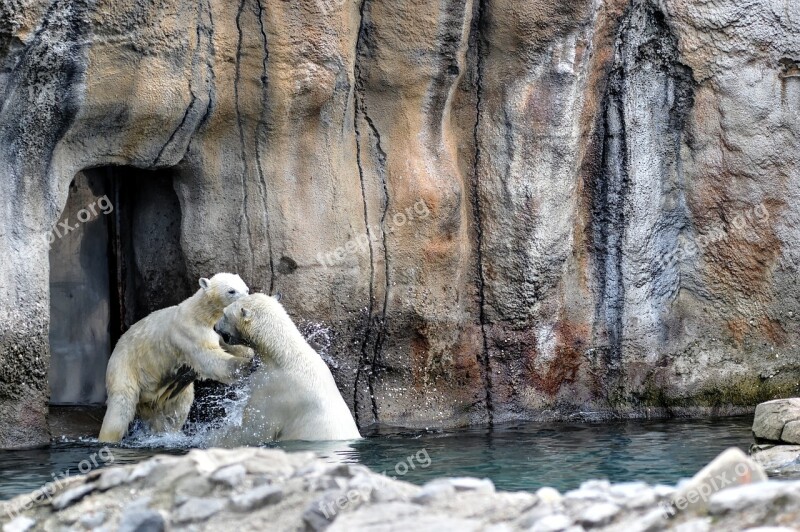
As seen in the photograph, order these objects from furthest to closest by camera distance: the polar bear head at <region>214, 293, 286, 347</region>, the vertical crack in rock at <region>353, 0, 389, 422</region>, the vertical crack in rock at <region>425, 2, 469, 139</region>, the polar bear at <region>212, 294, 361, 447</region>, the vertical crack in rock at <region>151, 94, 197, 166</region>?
the vertical crack in rock at <region>353, 0, 389, 422</region> → the vertical crack in rock at <region>425, 2, 469, 139</region> → the vertical crack in rock at <region>151, 94, 197, 166</region> → the polar bear head at <region>214, 293, 286, 347</region> → the polar bear at <region>212, 294, 361, 447</region>

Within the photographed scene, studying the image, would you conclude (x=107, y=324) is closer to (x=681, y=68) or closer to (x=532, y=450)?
(x=532, y=450)

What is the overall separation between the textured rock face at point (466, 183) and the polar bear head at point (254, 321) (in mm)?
963

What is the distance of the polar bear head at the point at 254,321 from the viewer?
7121mm

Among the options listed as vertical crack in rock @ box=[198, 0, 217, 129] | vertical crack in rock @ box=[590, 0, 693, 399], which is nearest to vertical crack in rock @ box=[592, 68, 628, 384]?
vertical crack in rock @ box=[590, 0, 693, 399]

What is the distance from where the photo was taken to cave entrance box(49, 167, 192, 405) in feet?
28.9

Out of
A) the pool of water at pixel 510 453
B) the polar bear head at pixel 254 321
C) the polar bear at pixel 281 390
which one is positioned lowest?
the pool of water at pixel 510 453

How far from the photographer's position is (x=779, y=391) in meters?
9.07

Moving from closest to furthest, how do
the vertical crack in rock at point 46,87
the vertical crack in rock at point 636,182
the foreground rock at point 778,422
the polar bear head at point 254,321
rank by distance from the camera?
the foreground rock at point 778,422 → the vertical crack in rock at point 46,87 → the polar bear head at point 254,321 → the vertical crack in rock at point 636,182

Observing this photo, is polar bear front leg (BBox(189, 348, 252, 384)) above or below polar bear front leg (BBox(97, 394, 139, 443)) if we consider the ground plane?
above

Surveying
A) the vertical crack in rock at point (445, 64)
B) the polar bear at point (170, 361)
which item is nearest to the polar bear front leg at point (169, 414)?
the polar bear at point (170, 361)

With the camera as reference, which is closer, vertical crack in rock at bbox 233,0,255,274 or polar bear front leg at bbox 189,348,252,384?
polar bear front leg at bbox 189,348,252,384

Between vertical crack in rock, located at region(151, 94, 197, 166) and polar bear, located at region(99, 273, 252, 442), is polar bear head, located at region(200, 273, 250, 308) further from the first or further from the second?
vertical crack in rock, located at region(151, 94, 197, 166)

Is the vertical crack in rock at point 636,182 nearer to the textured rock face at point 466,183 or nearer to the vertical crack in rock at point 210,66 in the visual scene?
the textured rock face at point 466,183

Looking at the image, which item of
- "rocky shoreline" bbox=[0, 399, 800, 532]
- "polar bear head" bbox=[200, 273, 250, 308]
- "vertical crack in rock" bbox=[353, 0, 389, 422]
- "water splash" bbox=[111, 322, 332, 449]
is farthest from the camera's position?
"vertical crack in rock" bbox=[353, 0, 389, 422]
